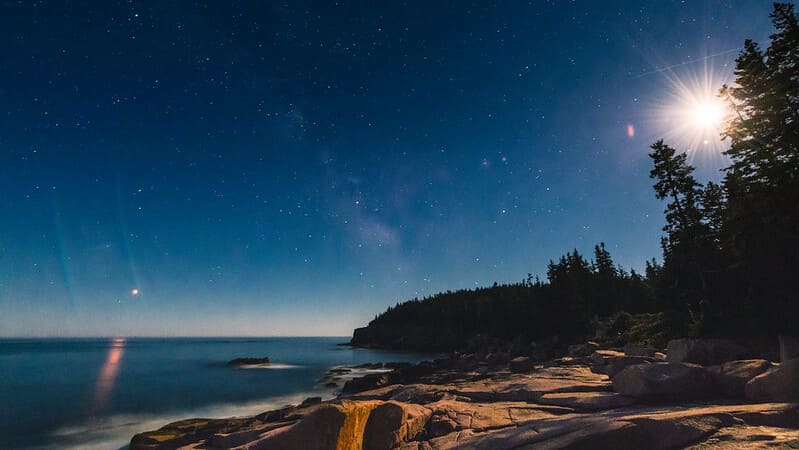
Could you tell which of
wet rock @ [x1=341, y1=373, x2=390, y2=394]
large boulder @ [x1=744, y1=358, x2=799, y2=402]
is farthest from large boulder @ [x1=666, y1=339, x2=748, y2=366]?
wet rock @ [x1=341, y1=373, x2=390, y2=394]

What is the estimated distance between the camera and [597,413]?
9969 mm

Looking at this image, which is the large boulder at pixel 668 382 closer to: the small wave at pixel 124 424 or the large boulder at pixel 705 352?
the large boulder at pixel 705 352

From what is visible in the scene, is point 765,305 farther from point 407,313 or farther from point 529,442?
point 407,313

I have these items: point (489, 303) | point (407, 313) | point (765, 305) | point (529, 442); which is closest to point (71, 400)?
point (529, 442)

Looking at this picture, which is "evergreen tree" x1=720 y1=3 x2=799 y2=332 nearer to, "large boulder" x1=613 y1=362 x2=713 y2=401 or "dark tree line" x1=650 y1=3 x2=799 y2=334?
"dark tree line" x1=650 y1=3 x2=799 y2=334

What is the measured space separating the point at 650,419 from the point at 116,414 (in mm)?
40649

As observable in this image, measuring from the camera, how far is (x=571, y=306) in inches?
2547

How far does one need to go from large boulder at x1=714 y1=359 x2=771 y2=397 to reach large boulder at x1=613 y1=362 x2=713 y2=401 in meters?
0.33

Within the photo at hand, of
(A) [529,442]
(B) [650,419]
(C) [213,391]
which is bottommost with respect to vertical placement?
(C) [213,391]

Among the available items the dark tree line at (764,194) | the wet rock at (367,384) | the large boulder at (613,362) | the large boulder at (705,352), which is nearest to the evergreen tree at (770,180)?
the dark tree line at (764,194)

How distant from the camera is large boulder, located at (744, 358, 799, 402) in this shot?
8664 mm

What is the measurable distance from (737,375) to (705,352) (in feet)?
17.1

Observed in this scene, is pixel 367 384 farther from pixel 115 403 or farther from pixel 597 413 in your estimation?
pixel 115 403

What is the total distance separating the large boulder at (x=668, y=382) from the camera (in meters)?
10.8
